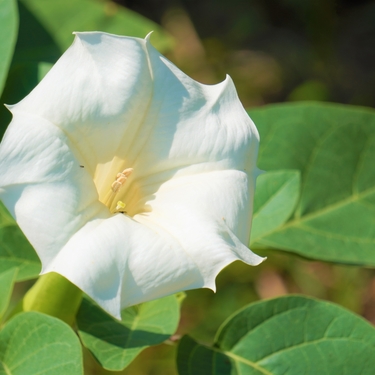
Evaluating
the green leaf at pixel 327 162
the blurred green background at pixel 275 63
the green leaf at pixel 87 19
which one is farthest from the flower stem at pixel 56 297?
the blurred green background at pixel 275 63

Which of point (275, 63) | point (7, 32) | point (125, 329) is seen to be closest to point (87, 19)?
point (7, 32)

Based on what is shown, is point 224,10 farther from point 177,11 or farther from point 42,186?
point 42,186

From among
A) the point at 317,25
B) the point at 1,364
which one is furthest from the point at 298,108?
the point at 317,25

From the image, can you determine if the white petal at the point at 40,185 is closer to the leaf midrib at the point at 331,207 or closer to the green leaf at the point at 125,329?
the green leaf at the point at 125,329

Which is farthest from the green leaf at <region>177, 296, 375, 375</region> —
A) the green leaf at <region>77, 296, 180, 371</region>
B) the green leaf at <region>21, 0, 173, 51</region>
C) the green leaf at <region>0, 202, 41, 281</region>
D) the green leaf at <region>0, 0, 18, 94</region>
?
the green leaf at <region>21, 0, 173, 51</region>

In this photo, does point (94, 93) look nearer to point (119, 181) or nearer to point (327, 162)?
point (119, 181)

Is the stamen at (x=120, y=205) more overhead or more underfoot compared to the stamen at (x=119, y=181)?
more underfoot

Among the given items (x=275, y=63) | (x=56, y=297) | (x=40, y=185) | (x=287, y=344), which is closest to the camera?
(x=40, y=185)
